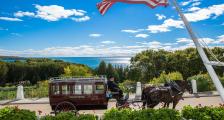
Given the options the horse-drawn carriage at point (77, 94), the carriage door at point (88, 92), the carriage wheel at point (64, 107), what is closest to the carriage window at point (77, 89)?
the horse-drawn carriage at point (77, 94)

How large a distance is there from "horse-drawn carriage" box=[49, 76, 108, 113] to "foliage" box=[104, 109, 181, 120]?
542 centimetres

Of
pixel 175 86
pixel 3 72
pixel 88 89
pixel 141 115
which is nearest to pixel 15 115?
pixel 141 115

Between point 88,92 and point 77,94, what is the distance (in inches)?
20.5

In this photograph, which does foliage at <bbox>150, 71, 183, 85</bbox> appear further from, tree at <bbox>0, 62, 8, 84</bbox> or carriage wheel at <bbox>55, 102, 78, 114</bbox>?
tree at <bbox>0, 62, 8, 84</bbox>

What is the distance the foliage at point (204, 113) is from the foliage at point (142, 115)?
39cm

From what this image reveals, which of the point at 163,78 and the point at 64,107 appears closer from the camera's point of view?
the point at 64,107

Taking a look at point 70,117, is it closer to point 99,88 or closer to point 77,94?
point 77,94

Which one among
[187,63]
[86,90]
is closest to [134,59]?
[187,63]

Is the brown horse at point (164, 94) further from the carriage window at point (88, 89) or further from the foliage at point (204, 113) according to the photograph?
the foliage at point (204, 113)

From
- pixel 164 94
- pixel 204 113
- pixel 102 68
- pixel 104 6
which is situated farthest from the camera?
pixel 102 68

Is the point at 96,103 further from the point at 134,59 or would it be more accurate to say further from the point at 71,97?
the point at 134,59

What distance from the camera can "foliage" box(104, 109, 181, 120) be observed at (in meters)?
12.9

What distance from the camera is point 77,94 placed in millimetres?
18625

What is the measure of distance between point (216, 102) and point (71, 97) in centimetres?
1060
